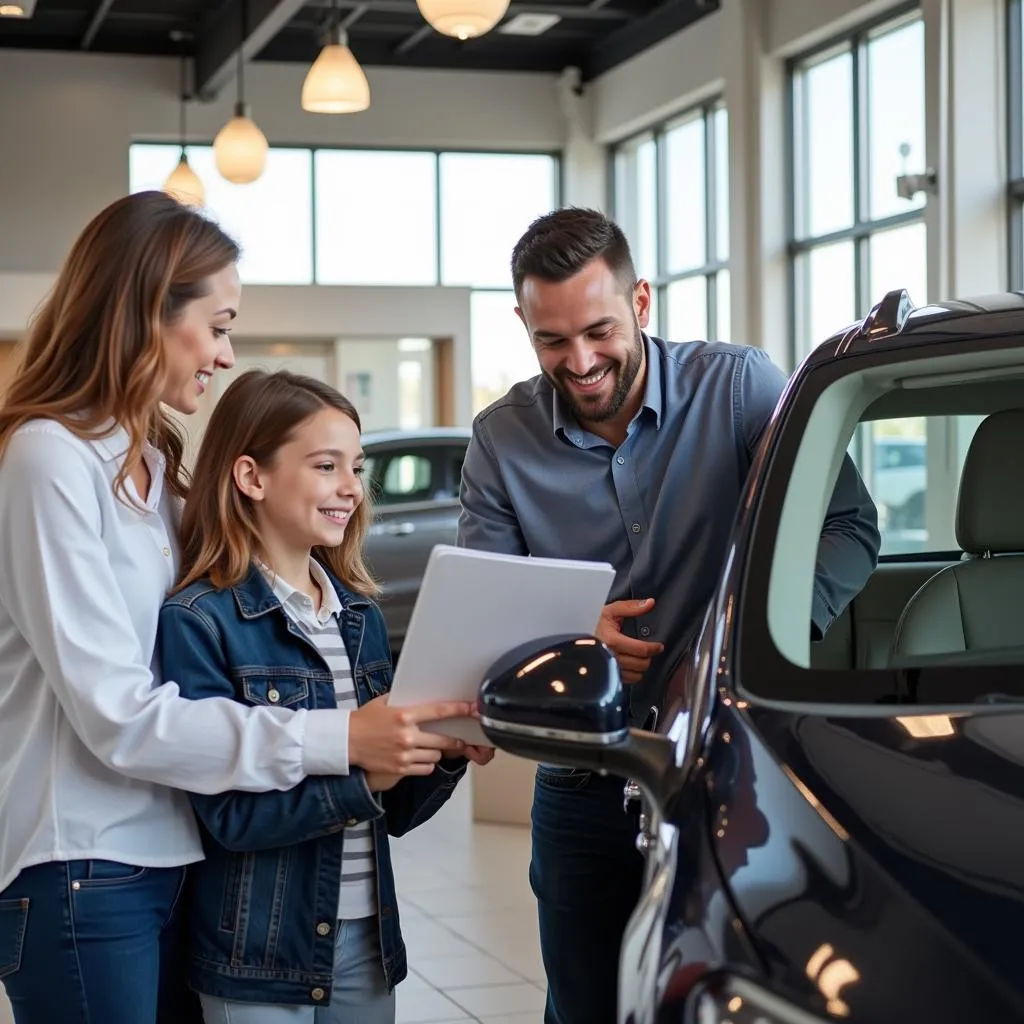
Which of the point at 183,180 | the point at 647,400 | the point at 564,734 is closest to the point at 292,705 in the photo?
the point at 564,734

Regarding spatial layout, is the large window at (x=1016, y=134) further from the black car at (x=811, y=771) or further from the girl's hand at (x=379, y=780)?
the girl's hand at (x=379, y=780)

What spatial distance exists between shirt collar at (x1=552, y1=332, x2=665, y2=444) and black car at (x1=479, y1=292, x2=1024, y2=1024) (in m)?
0.44

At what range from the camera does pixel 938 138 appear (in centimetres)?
928

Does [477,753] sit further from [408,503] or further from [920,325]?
[408,503]

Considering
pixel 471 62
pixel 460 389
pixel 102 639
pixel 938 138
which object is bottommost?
pixel 102 639

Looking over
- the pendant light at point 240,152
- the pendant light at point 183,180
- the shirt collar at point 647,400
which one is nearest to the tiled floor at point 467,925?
the shirt collar at point 647,400

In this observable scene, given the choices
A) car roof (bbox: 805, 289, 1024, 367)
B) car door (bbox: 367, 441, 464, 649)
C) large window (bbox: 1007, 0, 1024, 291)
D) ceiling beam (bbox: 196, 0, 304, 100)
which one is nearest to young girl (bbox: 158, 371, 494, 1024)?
car roof (bbox: 805, 289, 1024, 367)

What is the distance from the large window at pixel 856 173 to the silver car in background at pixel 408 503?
2.84m

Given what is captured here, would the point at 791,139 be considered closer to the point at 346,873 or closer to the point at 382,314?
the point at 382,314

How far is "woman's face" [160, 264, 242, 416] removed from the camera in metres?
1.77

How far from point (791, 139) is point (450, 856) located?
7.58 m

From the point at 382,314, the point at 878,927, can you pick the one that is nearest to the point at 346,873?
the point at 878,927

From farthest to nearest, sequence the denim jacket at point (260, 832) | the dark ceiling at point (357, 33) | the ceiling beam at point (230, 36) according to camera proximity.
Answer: the dark ceiling at point (357, 33) < the ceiling beam at point (230, 36) < the denim jacket at point (260, 832)

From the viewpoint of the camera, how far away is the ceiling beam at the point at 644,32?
12484 mm
